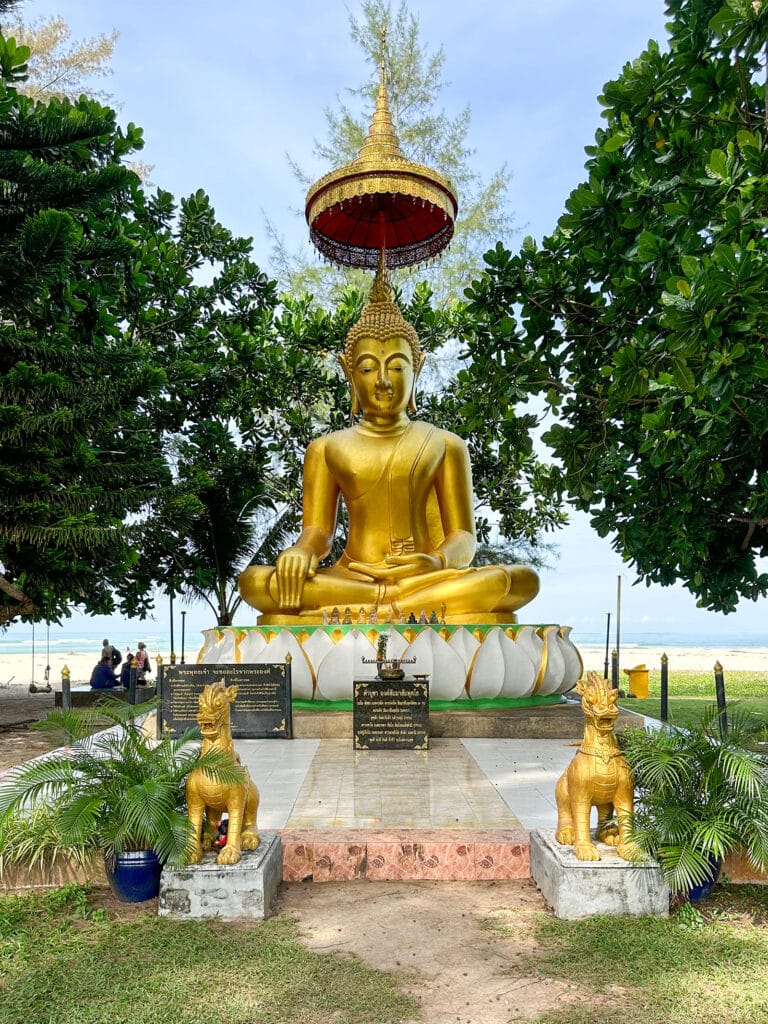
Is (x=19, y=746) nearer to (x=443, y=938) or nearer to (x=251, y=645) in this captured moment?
(x=251, y=645)

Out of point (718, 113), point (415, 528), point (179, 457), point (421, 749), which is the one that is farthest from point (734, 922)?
point (179, 457)

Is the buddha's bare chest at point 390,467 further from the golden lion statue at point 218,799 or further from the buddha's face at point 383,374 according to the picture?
the golden lion statue at point 218,799

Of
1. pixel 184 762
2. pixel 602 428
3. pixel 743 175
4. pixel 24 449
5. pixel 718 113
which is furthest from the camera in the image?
pixel 24 449

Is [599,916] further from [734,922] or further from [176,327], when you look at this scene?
[176,327]

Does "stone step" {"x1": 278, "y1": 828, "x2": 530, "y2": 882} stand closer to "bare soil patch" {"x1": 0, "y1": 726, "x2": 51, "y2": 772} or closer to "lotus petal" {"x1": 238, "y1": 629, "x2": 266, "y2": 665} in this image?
"lotus petal" {"x1": 238, "y1": 629, "x2": 266, "y2": 665}

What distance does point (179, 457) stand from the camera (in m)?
14.1

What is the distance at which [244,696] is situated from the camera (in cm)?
752

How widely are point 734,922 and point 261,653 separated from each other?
5.41 meters

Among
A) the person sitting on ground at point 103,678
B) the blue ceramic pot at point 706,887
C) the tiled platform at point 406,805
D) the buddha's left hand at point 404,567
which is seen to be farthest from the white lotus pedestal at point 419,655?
the person sitting on ground at point 103,678

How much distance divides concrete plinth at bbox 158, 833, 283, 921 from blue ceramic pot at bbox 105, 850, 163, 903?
0.20 meters

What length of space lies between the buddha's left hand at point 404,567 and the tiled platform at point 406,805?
255 centimetres

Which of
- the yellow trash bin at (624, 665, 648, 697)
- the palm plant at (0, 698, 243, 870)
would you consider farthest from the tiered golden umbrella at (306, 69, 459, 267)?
the yellow trash bin at (624, 665, 648, 697)

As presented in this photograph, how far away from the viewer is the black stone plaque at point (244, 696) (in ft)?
24.2

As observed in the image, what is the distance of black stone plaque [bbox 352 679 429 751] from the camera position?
22.6 feet
